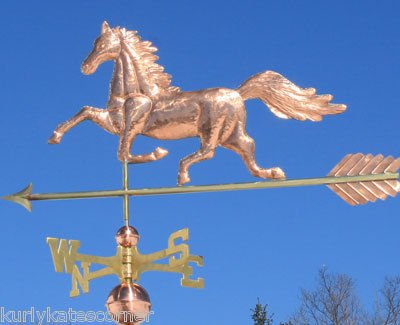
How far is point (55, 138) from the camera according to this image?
3527mm

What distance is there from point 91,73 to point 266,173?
90 centimetres

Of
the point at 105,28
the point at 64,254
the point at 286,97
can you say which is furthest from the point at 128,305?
the point at 105,28

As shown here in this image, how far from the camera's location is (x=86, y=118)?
3533mm

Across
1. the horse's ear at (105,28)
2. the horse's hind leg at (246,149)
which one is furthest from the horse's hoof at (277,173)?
the horse's ear at (105,28)

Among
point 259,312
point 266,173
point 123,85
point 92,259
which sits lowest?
point 92,259

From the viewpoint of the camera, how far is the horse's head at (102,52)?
12.0 feet

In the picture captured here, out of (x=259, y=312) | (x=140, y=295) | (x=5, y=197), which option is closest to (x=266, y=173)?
(x=140, y=295)

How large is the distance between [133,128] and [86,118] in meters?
0.22

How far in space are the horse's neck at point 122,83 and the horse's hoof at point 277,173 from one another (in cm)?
67

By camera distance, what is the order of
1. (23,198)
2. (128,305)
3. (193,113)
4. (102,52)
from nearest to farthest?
(128,305), (193,113), (23,198), (102,52)

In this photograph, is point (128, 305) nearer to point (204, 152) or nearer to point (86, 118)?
point (204, 152)

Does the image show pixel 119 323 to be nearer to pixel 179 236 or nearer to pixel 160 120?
pixel 179 236

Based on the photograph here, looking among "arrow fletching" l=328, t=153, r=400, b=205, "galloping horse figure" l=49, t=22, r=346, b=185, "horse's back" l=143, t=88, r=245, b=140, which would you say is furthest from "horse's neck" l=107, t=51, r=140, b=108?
"arrow fletching" l=328, t=153, r=400, b=205

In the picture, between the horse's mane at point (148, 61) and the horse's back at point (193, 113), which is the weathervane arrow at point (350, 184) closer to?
the horse's back at point (193, 113)
